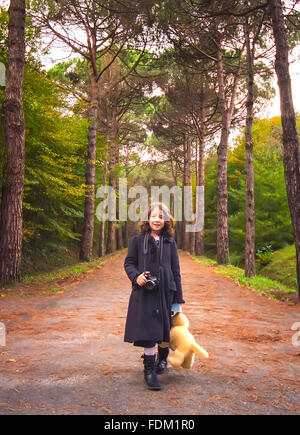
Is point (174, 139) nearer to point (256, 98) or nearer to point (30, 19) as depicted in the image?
point (256, 98)

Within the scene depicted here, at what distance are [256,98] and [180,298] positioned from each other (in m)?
18.4

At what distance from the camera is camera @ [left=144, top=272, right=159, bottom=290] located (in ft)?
12.1

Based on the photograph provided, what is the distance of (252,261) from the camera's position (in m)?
12.8

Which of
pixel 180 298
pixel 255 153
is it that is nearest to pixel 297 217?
pixel 180 298

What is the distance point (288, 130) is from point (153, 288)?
645 centimetres

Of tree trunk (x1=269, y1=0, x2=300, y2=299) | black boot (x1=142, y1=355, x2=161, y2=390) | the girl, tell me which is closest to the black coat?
the girl

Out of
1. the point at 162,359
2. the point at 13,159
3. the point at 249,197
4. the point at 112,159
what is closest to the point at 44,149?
the point at 13,159

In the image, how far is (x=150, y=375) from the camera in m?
3.65

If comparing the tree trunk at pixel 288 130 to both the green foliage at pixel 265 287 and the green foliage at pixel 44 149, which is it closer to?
the green foliage at pixel 265 287

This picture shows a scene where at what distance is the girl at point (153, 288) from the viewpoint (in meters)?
3.73

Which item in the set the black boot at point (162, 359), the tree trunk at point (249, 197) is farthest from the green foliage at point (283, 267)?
the black boot at point (162, 359)

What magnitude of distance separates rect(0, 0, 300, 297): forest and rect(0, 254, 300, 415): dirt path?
3060mm

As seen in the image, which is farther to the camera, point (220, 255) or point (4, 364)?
point (220, 255)

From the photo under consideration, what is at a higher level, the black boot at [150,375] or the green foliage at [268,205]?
the green foliage at [268,205]
